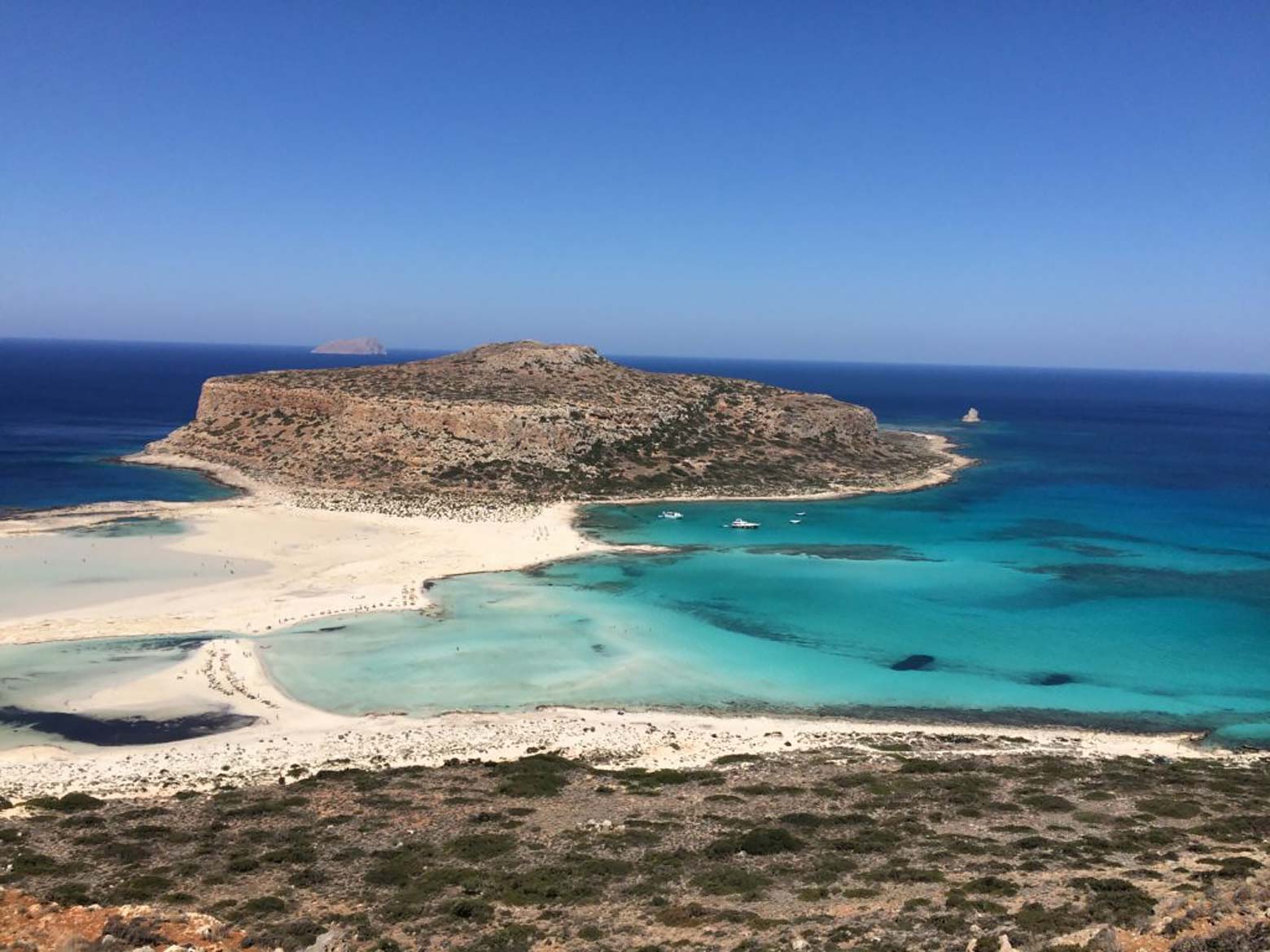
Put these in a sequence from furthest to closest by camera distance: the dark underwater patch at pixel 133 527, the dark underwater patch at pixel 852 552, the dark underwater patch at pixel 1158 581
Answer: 1. the dark underwater patch at pixel 852 552
2. the dark underwater patch at pixel 133 527
3. the dark underwater patch at pixel 1158 581

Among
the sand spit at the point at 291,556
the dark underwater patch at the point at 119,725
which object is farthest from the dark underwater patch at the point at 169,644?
the dark underwater patch at the point at 119,725

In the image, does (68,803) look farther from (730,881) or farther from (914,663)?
(914,663)

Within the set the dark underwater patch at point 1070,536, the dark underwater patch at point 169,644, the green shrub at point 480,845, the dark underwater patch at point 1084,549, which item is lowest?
the dark underwater patch at point 169,644

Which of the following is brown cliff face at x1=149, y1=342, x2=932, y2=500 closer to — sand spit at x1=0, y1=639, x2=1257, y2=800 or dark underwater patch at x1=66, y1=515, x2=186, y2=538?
dark underwater patch at x1=66, y1=515, x2=186, y2=538

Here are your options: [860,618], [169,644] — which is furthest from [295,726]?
[860,618]

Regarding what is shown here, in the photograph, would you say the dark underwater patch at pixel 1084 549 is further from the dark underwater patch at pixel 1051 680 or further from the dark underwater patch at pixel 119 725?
the dark underwater patch at pixel 119 725

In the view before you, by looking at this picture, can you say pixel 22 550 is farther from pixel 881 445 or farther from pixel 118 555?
pixel 881 445

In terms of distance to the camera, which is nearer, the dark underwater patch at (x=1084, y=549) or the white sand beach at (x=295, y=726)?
the white sand beach at (x=295, y=726)
